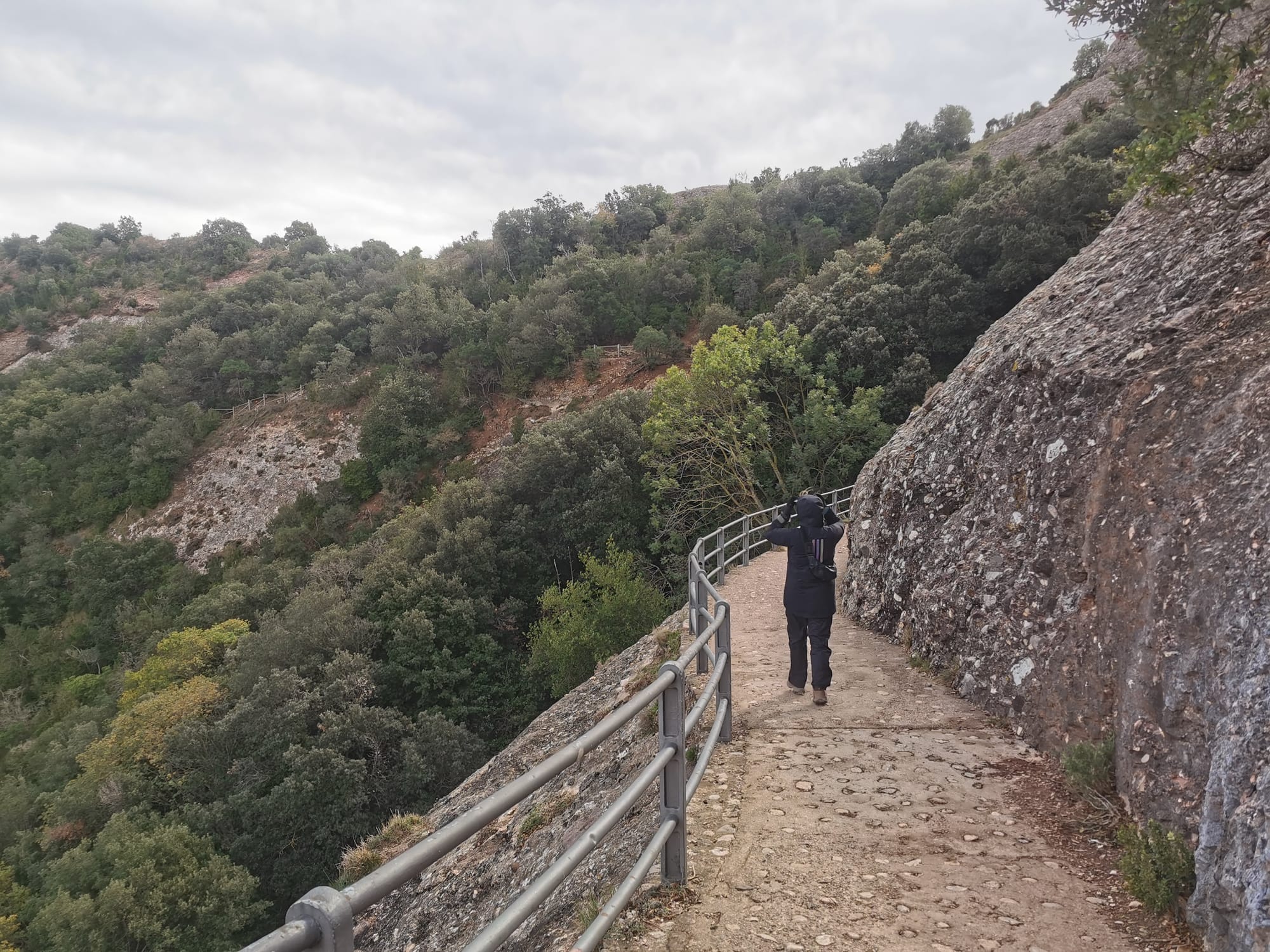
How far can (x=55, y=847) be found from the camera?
70.7 ft

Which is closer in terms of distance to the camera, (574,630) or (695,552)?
(695,552)

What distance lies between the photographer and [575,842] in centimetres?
233

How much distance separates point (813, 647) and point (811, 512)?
1.37 meters

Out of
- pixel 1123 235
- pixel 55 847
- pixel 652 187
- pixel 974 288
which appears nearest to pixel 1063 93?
pixel 652 187

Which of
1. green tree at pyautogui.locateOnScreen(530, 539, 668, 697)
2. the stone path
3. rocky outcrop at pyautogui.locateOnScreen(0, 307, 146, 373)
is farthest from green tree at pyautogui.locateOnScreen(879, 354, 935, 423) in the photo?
rocky outcrop at pyautogui.locateOnScreen(0, 307, 146, 373)

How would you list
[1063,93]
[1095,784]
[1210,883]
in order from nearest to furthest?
[1210,883] < [1095,784] < [1063,93]

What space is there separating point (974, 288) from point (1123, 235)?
65.4 ft

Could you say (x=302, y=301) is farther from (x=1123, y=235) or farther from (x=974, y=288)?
(x=1123, y=235)

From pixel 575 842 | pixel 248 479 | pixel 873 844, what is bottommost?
pixel 873 844

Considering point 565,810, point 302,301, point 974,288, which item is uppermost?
point 302,301

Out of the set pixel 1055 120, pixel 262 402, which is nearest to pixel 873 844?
pixel 262 402

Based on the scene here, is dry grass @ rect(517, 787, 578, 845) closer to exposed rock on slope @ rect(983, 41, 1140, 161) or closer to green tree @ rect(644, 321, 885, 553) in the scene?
green tree @ rect(644, 321, 885, 553)

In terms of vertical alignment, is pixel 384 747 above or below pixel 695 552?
below

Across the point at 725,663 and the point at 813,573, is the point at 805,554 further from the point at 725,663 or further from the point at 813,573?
the point at 725,663
